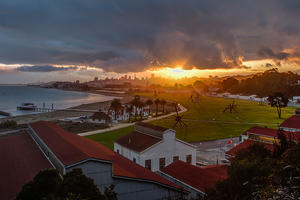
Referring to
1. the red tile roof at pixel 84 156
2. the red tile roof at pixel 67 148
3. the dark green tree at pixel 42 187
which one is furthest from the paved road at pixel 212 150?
the dark green tree at pixel 42 187

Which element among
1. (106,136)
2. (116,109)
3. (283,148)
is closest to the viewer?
(283,148)

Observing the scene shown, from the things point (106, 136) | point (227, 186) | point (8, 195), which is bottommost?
point (106, 136)

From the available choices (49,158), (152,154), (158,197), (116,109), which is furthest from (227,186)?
(116,109)

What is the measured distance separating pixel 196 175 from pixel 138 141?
11.0m

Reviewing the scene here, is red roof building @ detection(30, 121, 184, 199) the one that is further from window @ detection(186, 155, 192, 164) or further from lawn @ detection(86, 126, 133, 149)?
lawn @ detection(86, 126, 133, 149)

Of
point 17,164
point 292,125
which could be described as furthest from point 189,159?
point 292,125

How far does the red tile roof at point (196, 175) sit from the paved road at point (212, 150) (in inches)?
378

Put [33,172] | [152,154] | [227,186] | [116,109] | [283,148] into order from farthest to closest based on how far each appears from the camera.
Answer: [116,109] → [152,154] → [283,148] → [33,172] → [227,186]

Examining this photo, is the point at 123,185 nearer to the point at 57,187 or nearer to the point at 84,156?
the point at 84,156

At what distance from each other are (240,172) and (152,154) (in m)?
17.1

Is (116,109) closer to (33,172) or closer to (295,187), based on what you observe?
(33,172)

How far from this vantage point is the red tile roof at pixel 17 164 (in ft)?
56.2

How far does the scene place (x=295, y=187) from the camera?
8859mm

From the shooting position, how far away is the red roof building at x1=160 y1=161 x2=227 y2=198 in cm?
2117
